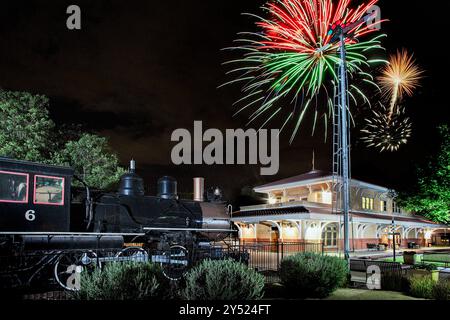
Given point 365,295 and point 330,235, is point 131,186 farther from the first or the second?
point 330,235

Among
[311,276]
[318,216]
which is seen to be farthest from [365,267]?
[318,216]

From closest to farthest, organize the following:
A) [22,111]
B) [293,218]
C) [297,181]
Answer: [22,111] < [293,218] < [297,181]

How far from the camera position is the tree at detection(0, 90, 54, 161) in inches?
951

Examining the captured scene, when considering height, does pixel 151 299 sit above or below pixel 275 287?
above

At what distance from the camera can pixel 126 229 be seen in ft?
48.4

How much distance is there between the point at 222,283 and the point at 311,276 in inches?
166

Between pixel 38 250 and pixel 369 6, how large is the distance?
552 inches

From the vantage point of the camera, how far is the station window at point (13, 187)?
11211 millimetres

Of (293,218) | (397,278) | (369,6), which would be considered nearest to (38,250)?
(397,278)

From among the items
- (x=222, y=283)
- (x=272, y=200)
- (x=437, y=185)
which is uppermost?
(x=437, y=185)

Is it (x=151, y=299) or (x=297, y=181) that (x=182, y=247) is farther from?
(x=297, y=181)

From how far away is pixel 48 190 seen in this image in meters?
12.4

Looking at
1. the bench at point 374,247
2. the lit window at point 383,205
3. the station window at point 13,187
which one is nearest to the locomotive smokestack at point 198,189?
the station window at point 13,187

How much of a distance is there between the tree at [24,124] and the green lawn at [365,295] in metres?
19.4
